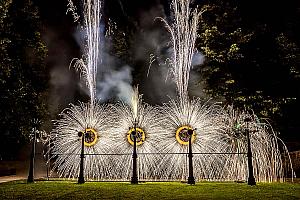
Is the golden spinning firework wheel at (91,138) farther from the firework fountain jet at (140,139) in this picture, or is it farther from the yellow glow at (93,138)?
the firework fountain jet at (140,139)

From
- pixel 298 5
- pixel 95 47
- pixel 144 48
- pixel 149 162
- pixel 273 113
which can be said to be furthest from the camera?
pixel 144 48

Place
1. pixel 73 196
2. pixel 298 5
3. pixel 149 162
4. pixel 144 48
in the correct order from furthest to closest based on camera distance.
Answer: pixel 144 48 → pixel 298 5 → pixel 149 162 → pixel 73 196

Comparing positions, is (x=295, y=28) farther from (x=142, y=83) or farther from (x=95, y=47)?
(x=142, y=83)

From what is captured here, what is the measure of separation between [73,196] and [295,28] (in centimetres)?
1256

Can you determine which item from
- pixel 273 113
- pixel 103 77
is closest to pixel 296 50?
pixel 273 113

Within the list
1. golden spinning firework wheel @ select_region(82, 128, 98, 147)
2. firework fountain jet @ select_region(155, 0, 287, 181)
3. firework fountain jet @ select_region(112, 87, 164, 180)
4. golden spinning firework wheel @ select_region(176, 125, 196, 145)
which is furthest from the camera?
golden spinning firework wheel @ select_region(82, 128, 98, 147)

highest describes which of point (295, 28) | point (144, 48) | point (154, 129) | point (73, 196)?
point (144, 48)

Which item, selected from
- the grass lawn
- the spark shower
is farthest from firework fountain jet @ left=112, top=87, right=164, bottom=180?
the grass lawn

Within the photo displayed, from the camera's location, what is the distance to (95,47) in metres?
19.0

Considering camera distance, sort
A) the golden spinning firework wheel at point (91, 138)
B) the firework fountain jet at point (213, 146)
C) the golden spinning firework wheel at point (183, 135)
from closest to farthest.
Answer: the firework fountain jet at point (213, 146) < the golden spinning firework wheel at point (183, 135) < the golden spinning firework wheel at point (91, 138)

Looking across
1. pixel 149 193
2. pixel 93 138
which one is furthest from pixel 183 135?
pixel 149 193

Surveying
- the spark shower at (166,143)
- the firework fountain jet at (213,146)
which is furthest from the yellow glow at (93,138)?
the firework fountain jet at (213,146)

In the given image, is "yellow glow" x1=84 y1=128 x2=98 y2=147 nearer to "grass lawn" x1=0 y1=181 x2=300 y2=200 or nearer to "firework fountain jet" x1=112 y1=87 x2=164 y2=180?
"firework fountain jet" x1=112 y1=87 x2=164 y2=180

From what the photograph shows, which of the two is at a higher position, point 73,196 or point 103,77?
point 103,77
